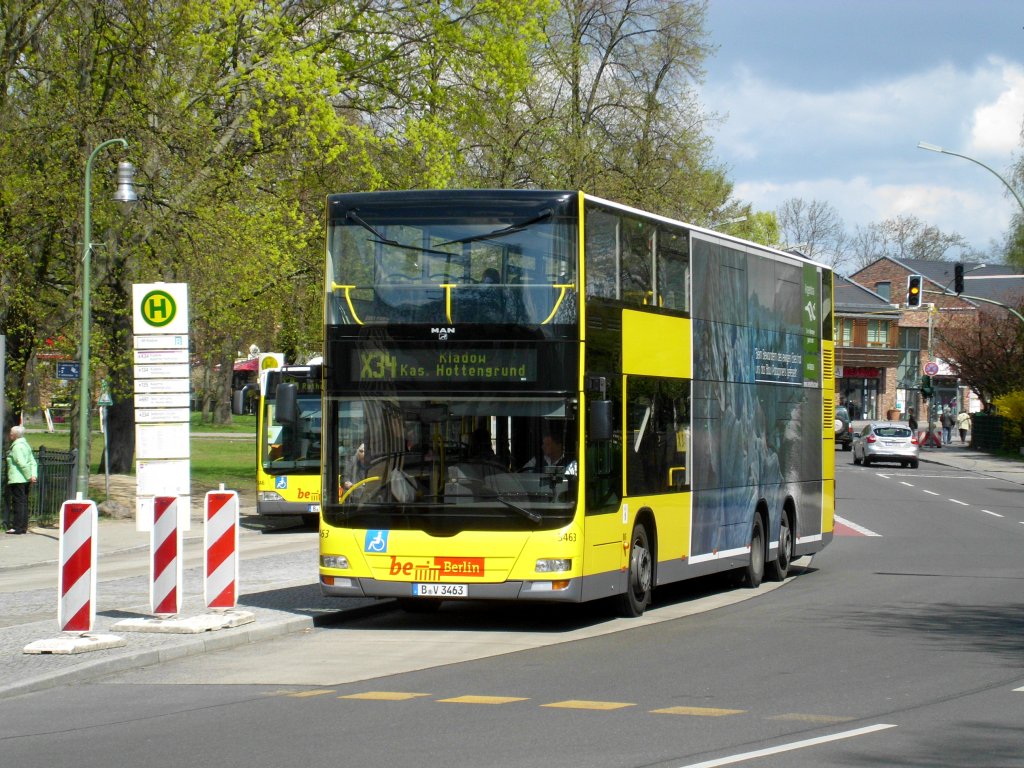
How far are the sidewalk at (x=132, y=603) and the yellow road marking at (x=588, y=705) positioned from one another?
142 inches

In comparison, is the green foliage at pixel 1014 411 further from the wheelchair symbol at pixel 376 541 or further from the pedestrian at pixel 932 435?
the wheelchair symbol at pixel 376 541

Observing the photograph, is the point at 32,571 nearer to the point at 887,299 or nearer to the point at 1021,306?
the point at 1021,306

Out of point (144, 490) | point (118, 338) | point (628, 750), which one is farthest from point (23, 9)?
point (628, 750)

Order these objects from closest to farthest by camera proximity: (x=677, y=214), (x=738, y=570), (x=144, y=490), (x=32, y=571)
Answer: (x=144, y=490) → (x=738, y=570) → (x=32, y=571) → (x=677, y=214)

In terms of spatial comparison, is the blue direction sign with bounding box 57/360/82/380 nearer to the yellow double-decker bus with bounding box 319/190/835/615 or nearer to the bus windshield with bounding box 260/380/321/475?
the bus windshield with bounding box 260/380/321/475

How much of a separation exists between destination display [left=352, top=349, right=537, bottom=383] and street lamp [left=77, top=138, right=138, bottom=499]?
1187 cm

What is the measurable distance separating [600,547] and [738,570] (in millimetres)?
4891

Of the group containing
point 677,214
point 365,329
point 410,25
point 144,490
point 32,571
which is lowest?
point 32,571

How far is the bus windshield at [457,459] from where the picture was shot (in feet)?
42.6

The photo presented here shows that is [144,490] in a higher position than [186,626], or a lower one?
higher

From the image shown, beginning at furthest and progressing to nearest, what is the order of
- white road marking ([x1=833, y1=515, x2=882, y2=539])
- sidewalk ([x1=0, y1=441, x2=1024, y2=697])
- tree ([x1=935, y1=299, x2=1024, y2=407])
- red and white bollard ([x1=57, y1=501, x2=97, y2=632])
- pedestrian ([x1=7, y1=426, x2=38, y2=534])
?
tree ([x1=935, y1=299, x2=1024, y2=407]) → white road marking ([x1=833, y1=515, x2=882, y2=539]) → pedestrian ([x1=7, y1=426, x2=38, y2=534]) → red and white bollard ([x1=57, y1=501, x2=97, y2=632]) → sidewalk ([x1=0, y1=441, x2=1024, y2=697])

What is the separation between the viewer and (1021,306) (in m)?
→ 65.1

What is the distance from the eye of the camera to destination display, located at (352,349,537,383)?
13047 mm

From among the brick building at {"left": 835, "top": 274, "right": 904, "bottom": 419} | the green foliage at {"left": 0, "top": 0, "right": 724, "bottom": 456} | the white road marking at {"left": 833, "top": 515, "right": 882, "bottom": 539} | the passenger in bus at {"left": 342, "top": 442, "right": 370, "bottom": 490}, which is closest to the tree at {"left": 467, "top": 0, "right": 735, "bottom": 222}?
the green foliage at {"left": 0, "top": 0, "right": 724, "bottom": 456}
